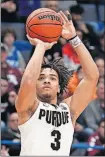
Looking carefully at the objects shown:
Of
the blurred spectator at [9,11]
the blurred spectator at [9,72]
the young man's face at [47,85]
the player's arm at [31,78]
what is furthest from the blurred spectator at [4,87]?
the player's arm at [31,78]

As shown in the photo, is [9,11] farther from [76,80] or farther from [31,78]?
[31,78]

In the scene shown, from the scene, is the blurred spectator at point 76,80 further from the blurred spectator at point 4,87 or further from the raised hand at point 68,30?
the raised hand at point 68,30

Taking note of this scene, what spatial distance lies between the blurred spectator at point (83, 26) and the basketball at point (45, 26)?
549 centimetres

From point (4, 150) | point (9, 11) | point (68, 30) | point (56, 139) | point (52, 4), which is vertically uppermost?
point (52, 4)

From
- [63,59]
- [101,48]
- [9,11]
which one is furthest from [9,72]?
[101,48]

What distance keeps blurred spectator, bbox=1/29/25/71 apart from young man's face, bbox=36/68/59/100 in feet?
14.6

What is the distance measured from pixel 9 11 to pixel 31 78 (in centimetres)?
562

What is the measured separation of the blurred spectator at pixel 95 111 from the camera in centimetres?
971

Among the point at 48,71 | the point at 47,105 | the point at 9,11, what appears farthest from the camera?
the point at 9,11

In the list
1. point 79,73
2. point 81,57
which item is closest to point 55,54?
point 79,73

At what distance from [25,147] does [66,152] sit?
37 centimetres

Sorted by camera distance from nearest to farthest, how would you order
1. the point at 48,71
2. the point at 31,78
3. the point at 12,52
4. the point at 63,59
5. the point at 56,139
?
the point at 31,78
the point at 56,139
the point at 48,71
the point at 63,59
the point at 12,52

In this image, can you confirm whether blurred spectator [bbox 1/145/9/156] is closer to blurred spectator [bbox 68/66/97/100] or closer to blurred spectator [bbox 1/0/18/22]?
blurred spectator [bbox 68/66/97/100]

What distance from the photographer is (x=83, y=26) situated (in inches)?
442
